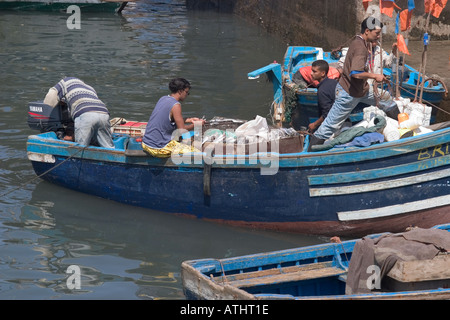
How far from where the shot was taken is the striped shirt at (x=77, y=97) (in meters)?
8.70

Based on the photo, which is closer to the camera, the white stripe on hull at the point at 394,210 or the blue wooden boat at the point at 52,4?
the white stripe on hull at the point at 394,210

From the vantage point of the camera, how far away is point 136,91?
46.9 feet

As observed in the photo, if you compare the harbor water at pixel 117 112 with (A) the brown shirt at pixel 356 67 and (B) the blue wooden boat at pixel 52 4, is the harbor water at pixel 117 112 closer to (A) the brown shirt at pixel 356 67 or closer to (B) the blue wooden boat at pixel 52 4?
(B) the blue wooden boat at pixel 52 4

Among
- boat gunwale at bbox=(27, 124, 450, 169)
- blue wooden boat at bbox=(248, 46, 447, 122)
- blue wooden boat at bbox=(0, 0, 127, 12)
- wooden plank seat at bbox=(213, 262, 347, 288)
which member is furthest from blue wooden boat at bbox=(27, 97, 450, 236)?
blue wooden boat at bbox=(0, 0, 127, 12)

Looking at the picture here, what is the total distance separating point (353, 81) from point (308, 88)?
9.75 feet

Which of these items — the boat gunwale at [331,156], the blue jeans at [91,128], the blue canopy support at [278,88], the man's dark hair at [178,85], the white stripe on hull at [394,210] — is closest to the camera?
the boat gunwale at [331,156]

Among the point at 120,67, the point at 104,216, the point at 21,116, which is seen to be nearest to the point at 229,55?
the point at 120,67

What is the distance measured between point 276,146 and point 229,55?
1055 centimetres

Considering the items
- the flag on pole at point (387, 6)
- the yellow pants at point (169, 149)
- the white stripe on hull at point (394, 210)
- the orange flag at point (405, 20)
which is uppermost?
the flag on pole at point (387, 6)

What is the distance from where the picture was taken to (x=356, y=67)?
782 centimetres

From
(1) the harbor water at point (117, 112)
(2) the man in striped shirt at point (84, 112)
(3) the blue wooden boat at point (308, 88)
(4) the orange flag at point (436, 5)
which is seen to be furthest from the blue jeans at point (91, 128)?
(4) the orange flag at point (436, 5)

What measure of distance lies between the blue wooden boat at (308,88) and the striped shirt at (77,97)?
117 inches

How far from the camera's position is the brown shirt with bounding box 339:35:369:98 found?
7.82 m

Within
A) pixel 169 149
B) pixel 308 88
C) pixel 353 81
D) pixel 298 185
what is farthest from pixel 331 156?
pixel 308 88
